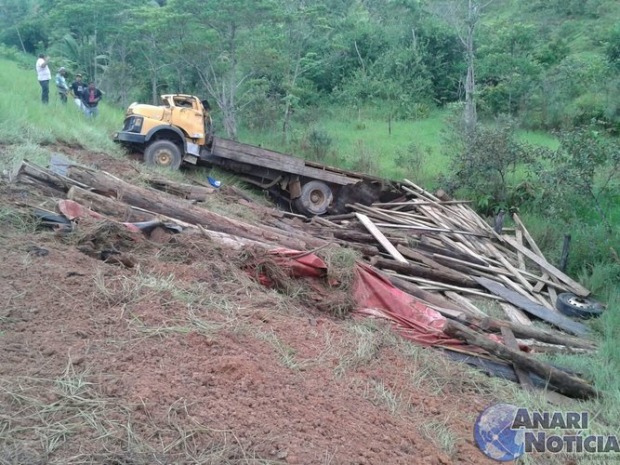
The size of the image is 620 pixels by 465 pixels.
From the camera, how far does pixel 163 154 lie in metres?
14.4

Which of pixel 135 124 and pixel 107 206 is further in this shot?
pixel 135 124

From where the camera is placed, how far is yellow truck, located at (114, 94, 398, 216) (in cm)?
1446

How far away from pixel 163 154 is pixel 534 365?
406 inches

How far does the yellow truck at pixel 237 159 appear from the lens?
14.5 m

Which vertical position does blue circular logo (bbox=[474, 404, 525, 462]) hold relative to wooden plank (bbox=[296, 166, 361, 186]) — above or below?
below

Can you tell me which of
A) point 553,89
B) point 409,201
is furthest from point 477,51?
point 409,201

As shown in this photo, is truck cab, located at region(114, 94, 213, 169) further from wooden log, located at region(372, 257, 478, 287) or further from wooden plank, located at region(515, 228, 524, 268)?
wooden plank, located at region(515, 228, 524, 268)

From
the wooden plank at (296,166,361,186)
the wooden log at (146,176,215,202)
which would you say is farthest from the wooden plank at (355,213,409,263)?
the wooden log at (146,176,215,202)

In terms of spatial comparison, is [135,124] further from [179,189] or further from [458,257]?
[458,257]

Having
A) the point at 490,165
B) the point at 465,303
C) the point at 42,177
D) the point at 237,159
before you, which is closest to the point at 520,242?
the point at 490,165

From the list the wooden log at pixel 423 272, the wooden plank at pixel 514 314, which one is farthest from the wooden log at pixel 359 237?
the wooden plank at pixel 514 314

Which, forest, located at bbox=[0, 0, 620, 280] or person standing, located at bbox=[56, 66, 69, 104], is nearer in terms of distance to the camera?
forest, located at bbox=[0, 0, 620, 280]

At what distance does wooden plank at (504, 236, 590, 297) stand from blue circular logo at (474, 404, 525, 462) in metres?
5.27

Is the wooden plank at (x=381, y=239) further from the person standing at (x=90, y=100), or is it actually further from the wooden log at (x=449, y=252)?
the person standing at (x=90, y=100)
